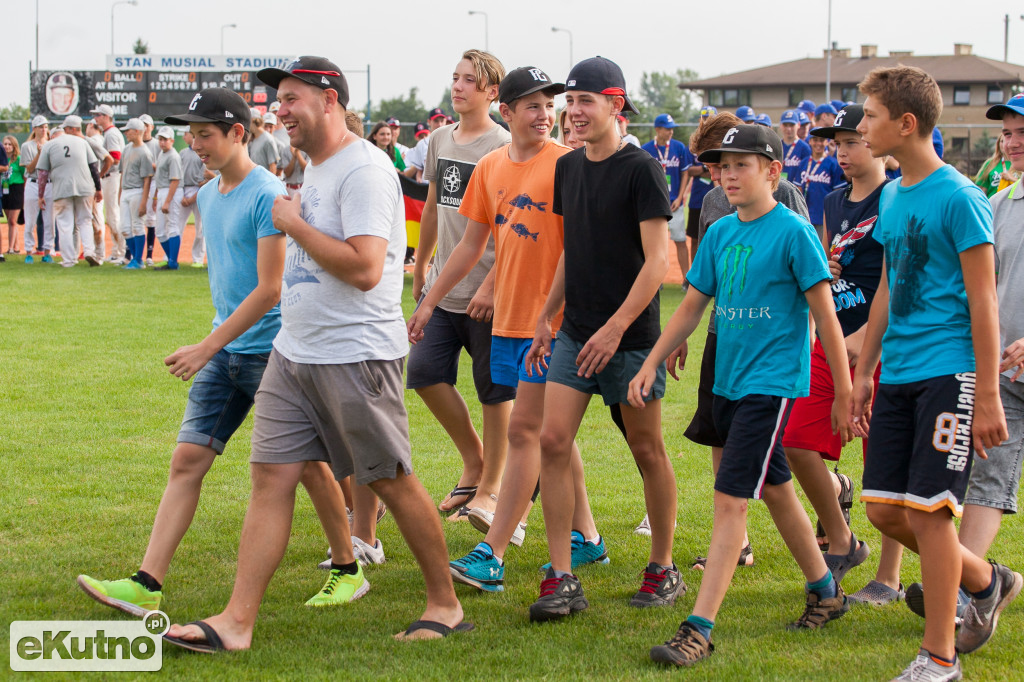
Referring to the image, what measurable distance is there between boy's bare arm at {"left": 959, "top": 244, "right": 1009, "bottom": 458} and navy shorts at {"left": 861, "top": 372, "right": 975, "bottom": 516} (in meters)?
→ 0.04

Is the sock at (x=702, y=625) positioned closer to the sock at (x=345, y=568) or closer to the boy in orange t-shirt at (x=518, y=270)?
the boy in orange t-shirt at (x=518, y=270)

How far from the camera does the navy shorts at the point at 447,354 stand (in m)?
5.87

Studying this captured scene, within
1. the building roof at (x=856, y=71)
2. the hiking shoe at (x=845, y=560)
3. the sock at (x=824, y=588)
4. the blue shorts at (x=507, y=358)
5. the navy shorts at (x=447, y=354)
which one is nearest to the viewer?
the sock at (x=824, y=588)

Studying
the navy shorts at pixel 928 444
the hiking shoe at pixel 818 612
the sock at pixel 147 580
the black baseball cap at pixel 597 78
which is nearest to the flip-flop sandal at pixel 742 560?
the hiking shoe at pixel 818 612

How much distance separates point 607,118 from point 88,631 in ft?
9.56

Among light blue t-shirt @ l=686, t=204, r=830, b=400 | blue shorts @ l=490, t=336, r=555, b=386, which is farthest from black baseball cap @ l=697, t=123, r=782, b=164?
blue shorts @ l=490, t=336, r=555, b=386

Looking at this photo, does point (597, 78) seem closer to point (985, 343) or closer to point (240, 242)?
point (240, 242)

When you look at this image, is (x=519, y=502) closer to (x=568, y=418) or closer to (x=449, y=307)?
(x=568, y=418)

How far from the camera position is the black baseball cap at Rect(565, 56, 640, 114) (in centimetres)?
446

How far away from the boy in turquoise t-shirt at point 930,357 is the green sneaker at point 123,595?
2.81 m

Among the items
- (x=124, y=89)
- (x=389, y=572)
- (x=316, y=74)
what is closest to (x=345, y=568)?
(x=389, y=572)

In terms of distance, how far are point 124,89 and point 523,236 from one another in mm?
32952

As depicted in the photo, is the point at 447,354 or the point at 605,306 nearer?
the point at 605,306

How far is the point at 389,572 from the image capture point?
5000mm
